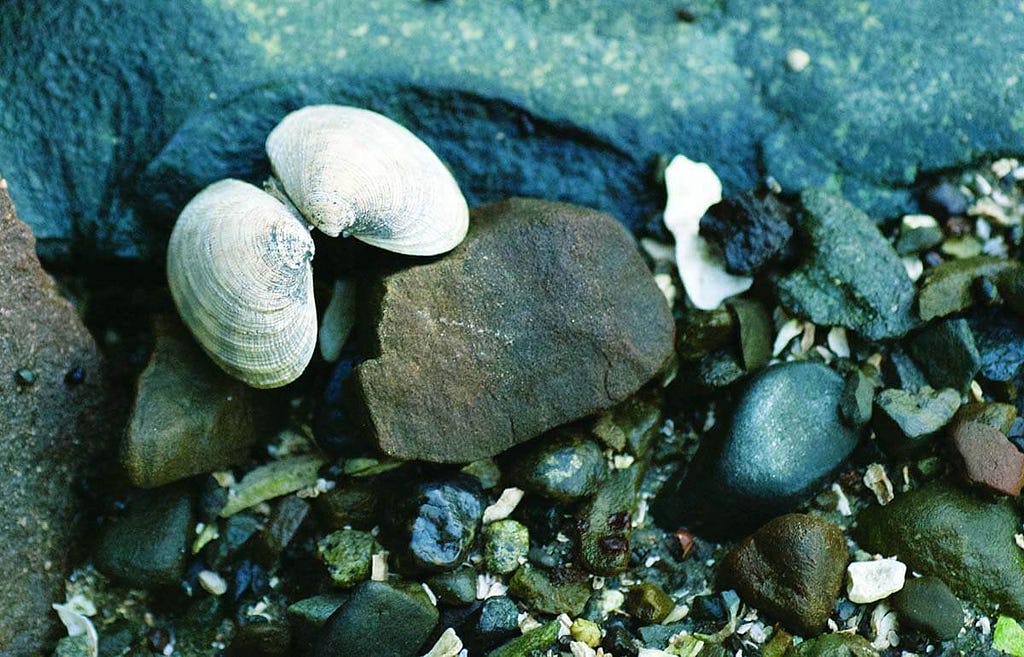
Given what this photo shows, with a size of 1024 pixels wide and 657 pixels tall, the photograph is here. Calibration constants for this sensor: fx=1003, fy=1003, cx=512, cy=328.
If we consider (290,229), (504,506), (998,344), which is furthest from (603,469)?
(998,344)

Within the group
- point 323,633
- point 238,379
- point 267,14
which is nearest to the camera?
point 323,633

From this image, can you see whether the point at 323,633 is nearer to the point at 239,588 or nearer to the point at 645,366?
the point at 239,588

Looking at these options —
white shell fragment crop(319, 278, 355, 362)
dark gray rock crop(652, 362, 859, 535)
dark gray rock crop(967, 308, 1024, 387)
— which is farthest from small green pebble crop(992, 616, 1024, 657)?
white shell fragment crop(319, 278, 355, 362)

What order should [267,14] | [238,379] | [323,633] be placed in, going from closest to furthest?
[323,633] < [238,379] < [267,14]

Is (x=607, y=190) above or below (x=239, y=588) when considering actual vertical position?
above

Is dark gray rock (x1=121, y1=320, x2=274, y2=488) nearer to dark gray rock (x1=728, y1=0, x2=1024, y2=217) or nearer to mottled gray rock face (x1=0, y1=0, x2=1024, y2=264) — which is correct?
mottled gray rock face (x1=0, y1=0, x2=1024, y2=264)

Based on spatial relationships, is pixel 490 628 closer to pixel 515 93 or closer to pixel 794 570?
pixel 794 570

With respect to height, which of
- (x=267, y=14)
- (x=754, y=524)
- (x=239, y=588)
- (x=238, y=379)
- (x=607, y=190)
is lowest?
(x=239, y=588)

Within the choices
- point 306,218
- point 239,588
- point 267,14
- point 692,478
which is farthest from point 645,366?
point 267,14
